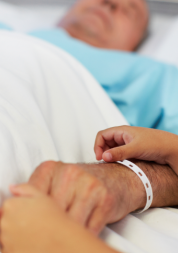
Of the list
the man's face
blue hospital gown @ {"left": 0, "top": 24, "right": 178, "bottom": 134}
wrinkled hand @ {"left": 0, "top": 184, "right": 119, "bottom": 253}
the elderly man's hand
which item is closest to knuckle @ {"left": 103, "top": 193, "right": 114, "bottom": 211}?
the elderly man's hand

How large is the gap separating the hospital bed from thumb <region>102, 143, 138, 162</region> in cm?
11

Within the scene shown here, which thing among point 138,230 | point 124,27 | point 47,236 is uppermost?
point 124,27

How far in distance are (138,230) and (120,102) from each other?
554 millimetres

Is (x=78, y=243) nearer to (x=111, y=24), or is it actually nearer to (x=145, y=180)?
(x=145, y=180)

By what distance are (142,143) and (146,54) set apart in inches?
48.2

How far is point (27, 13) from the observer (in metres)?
2.16

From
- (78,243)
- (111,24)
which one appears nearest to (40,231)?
(78,243)

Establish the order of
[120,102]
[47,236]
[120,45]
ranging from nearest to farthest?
[47,236] → [120,102] → [120,45]

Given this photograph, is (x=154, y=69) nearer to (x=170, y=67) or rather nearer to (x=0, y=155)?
(x=170, y=67)

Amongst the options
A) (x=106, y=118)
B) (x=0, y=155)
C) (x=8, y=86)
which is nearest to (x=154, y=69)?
(x=106, y=118)

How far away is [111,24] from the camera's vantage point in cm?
173

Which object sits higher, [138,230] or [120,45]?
[120,45]

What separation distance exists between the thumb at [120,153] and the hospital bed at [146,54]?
0.11 m

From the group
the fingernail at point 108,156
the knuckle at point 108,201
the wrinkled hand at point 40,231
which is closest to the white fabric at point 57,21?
the fingernail at point 108,156
